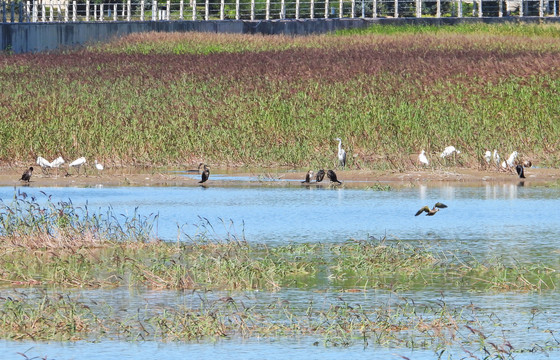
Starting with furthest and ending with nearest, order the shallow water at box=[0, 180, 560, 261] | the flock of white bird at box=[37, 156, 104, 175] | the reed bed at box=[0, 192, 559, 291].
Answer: the flock of white bird at box=[37, 156, 104, 175] < the shallow water at box=[0, 180, 560, 261] < the reed bed at box=[0, 192, 559, 291]

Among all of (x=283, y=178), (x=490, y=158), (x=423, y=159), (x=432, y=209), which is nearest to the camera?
(x=432, y=209)

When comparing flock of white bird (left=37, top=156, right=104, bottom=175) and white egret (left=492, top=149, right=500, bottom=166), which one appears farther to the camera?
white egret (left=492, top=149, right=500, bottom=166)

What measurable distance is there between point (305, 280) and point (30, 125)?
15711 mm

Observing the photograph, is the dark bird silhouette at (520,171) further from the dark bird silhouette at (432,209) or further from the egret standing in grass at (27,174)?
the egret standing in grass at (27,174)

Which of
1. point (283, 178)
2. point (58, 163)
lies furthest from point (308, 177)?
point (58, 163)

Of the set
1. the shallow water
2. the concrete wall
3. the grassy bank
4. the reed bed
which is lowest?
the reed bed

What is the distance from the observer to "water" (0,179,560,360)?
32.9 ft

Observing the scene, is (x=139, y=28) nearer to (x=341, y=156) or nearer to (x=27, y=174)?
(x=341, y=156)

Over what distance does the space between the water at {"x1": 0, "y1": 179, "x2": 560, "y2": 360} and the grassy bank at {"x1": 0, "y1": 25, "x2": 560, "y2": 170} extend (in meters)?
3.10

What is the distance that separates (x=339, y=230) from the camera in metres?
17.3

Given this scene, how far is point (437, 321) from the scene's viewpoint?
421 inches

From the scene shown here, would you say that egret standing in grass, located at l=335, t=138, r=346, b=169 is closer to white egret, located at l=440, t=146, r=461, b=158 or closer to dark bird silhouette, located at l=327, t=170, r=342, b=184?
dark bird silhouette, located at l=327, t=170, r=342, b=184

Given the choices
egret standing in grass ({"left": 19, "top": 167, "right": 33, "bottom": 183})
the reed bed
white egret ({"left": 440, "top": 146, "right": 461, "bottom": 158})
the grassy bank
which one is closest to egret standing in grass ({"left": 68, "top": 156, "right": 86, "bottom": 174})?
the grassy bank

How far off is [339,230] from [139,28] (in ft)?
171
